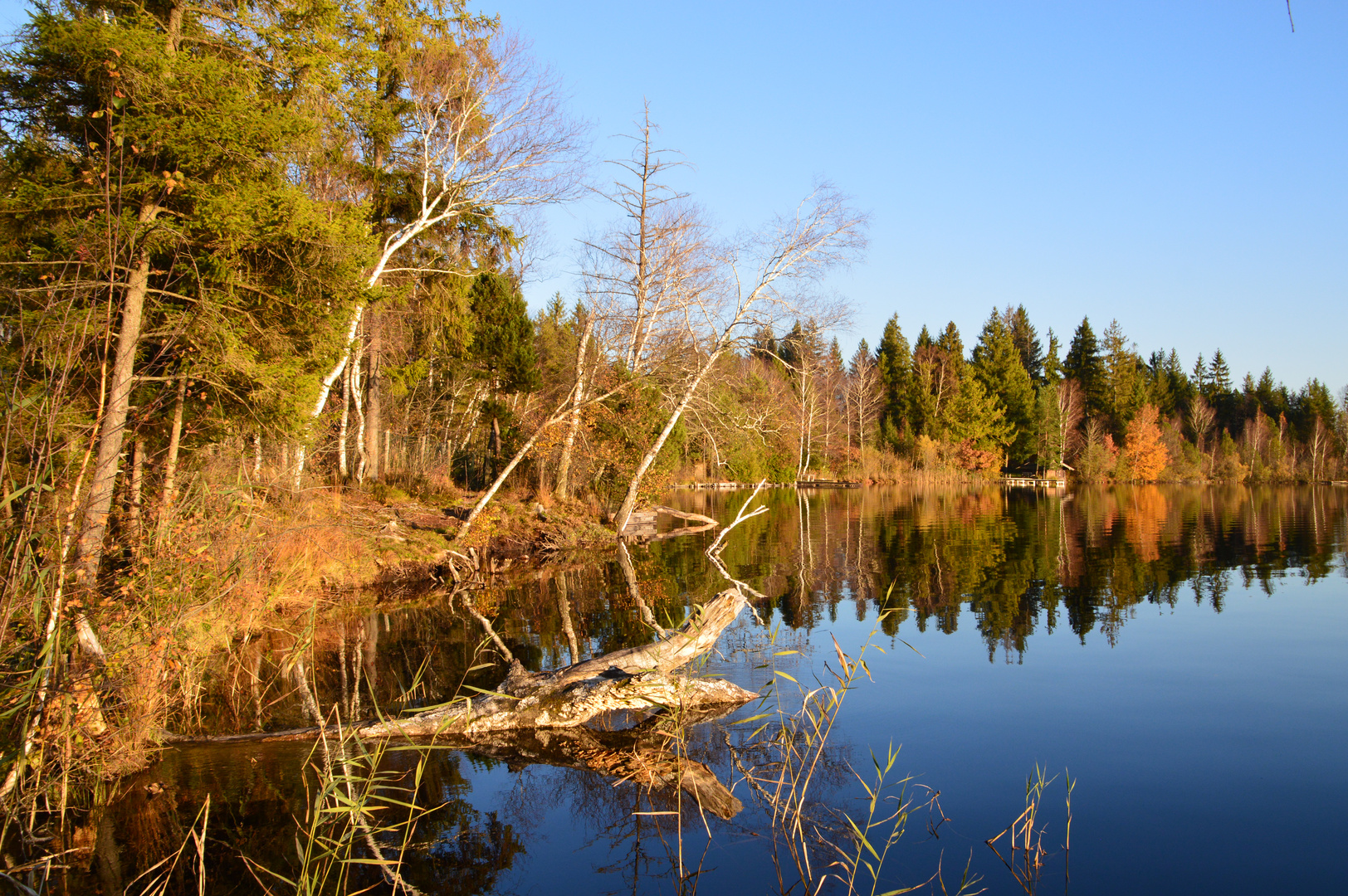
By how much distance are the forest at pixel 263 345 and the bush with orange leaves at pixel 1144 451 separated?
4276 centimetres

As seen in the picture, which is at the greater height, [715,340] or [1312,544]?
[715,340]

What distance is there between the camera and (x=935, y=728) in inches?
261

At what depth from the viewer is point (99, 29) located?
23.4 feet

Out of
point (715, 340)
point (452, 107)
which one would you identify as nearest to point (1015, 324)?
point (715, 340)

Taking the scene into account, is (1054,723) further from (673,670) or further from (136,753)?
(136,753)

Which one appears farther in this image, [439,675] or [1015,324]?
[1015,324]

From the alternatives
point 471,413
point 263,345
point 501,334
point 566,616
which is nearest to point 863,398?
point 471,413

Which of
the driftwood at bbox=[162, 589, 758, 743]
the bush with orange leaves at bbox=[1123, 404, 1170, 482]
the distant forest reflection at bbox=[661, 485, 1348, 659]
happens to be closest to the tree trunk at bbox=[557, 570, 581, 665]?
the driftwood at bbox=[162, 589, 758, 743]

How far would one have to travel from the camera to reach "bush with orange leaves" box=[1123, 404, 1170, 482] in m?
54.6

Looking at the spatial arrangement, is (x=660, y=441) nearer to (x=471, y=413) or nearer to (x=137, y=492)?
(x=137, y=492)

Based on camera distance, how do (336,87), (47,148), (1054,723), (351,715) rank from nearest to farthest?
(351,715)
(1054,723)
(47,148)
(336,87)

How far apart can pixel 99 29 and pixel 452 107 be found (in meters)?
9.51

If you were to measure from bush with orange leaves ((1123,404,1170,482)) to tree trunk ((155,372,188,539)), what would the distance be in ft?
193

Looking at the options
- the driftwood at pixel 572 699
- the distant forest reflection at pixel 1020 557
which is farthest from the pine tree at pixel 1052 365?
the driftwood at pixel 572 699
